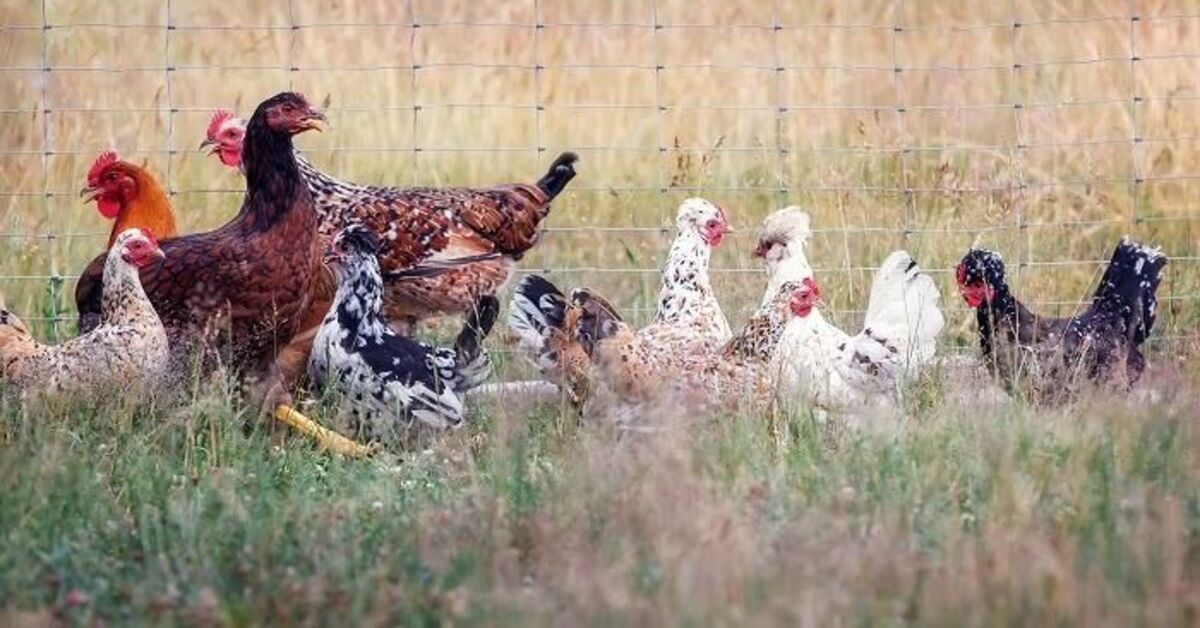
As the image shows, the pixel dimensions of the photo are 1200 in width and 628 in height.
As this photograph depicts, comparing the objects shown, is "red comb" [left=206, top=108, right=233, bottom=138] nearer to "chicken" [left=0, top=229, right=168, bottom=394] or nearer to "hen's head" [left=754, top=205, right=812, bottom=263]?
"chicken" [left=0, top=229, right=168, bottom=394]

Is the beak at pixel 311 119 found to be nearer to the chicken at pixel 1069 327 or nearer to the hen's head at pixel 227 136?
the hen's head at pixel 227 136

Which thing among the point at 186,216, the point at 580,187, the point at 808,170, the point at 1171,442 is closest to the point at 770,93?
the point at 808,170

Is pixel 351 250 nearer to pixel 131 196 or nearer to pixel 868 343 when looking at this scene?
pixel 131 196

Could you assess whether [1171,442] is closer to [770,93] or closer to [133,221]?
[133,221]

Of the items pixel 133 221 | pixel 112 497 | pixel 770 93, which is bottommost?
pixel 112 497

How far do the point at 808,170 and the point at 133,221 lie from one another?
3794mm

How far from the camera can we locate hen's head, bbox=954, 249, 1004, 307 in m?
7.14

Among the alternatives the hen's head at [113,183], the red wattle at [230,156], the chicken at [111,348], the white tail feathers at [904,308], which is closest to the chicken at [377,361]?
the chicken at [111,348]

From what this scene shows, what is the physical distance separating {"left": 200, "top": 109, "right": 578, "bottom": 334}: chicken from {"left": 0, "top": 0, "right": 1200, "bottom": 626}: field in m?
0.46

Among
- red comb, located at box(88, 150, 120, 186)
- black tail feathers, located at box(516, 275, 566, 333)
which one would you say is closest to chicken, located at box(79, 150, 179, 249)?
red comb, located at box(88, 150, 120, 186)

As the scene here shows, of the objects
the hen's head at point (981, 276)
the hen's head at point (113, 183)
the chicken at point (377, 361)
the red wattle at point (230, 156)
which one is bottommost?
the chicken at point (377, 361)

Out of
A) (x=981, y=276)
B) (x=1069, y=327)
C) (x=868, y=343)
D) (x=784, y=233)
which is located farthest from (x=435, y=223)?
(x=1069, y=327)

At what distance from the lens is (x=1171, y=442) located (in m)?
5.48

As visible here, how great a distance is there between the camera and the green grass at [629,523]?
4.31 metres
